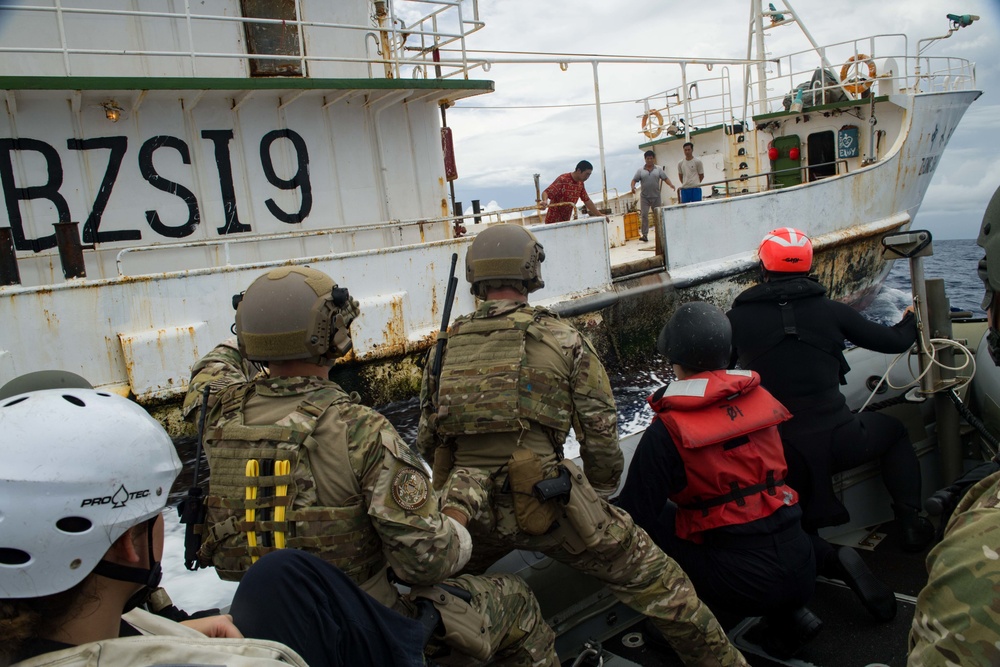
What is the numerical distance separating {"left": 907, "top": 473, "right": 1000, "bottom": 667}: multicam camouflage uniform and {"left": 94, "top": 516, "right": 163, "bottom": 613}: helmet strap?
3.95 feet

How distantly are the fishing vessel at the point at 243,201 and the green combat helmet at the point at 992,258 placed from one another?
5.37m

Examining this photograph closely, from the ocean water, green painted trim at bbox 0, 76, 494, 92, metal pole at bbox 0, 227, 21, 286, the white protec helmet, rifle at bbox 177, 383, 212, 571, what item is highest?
green painted trim at bbox 0, 76, 494, 92

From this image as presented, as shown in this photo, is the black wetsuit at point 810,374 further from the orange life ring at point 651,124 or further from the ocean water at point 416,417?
the orange life ring at point 651,124

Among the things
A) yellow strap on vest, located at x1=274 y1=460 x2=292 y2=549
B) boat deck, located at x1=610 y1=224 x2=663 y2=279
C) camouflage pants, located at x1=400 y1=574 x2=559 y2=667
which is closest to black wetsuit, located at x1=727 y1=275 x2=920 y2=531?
camouflage pants, located at x1=400 y1=574 x2=559 y2=667

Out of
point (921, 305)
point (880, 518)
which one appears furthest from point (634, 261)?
point (880, 518)

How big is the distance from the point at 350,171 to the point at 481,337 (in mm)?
6222

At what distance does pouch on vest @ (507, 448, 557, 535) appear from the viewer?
2.30 meters

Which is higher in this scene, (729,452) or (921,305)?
(921,305)

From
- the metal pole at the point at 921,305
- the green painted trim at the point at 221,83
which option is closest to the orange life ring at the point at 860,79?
the green painted trim at the point at 221,83

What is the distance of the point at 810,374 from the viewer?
302 centimetres

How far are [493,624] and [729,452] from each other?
3.11ft

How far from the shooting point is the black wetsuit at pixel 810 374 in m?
3.02

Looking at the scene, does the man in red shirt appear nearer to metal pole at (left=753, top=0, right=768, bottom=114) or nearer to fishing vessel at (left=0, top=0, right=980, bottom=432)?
fishing vessel at (left=0, top=0, right=980, bottom=432)

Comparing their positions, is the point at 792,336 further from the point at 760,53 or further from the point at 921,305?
the point at 760,53
